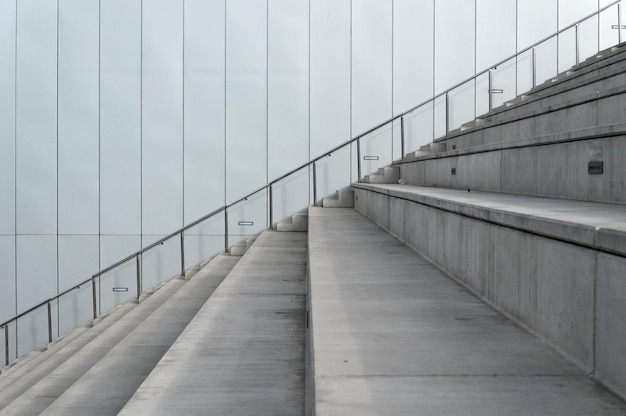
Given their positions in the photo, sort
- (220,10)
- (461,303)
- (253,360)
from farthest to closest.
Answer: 1. (220,10)
2. (253,360)
3. (461,303)

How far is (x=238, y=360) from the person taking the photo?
137 inches

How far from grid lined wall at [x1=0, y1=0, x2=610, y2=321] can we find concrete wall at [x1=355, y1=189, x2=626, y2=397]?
7.11m

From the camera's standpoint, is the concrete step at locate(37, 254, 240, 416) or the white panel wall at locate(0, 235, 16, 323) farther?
the white panel wall at locate(0, 235, 16, 323)

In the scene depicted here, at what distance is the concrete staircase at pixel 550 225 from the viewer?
1820 millimetres

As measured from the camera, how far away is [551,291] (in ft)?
7.09

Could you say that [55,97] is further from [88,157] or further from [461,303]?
[461,303]

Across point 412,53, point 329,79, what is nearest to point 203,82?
point 329,79

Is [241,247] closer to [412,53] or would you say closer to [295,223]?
[295,223]

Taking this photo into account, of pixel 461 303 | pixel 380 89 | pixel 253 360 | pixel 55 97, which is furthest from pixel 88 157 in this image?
pixel 461 303

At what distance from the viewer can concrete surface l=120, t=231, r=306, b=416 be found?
2.85m

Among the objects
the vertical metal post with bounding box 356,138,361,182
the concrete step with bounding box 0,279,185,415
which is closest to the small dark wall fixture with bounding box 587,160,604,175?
the concrete step with bounding box 0,279,185,415

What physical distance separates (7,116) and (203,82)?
309 cm

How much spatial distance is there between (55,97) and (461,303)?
9.23 metres

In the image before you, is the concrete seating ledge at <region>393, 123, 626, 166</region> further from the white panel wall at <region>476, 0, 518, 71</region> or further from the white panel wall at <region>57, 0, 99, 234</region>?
the white panel wall at <region>57, 0, 99, 234</region>
